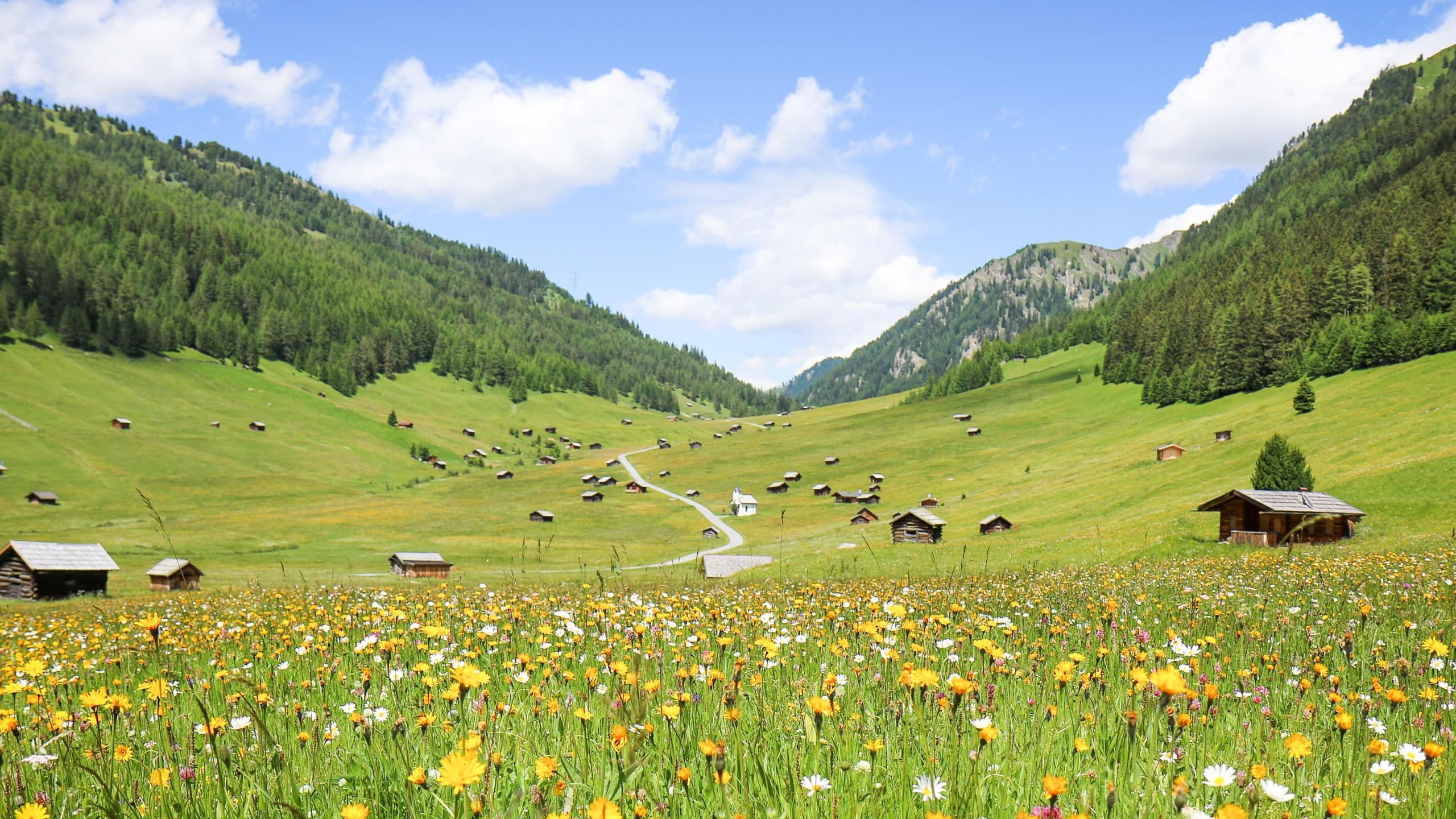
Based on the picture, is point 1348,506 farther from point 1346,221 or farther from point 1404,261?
point 1346,221

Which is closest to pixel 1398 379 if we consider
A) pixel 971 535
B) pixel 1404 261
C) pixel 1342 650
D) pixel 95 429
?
pixel 1404 261

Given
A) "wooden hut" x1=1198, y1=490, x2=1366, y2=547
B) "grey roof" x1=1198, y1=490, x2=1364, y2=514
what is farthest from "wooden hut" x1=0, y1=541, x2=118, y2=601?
"grey roof" x1=1198, y1=490, x2=1364, y2=514

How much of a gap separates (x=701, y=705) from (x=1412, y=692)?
514cm

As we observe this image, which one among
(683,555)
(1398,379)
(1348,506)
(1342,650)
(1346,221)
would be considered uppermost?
(1346,221)

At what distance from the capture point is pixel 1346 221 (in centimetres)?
14688

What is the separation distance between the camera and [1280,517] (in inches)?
1603

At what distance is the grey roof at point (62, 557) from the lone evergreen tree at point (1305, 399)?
11531cm

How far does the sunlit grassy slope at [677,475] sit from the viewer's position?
168 feet

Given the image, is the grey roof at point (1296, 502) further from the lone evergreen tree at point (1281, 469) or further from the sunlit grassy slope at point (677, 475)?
the lone evergreen tree at point (1281, 469)

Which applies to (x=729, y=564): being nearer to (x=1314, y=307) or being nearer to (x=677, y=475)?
(x=677, y=475)

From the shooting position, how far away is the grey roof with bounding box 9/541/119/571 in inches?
1825

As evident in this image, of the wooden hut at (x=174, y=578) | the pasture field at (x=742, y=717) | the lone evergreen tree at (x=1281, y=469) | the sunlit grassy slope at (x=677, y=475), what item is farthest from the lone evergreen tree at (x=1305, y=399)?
the wooden hut at (x=174, y=578)

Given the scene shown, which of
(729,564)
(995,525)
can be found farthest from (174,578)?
(995,525)

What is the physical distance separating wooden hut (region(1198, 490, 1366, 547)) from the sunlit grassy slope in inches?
81.7
